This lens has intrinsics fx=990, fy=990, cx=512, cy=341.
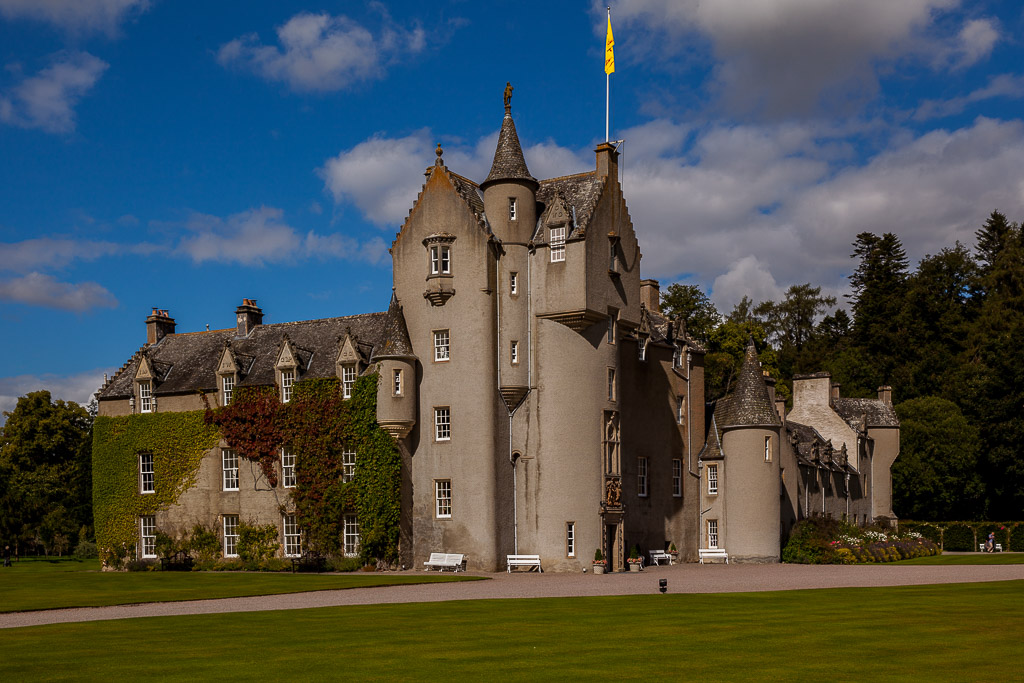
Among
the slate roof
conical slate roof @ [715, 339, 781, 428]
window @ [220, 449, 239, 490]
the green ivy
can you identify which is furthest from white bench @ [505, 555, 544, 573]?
the green ivy

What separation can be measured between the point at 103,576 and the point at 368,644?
88.9ft

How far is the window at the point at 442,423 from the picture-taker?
41750 mm

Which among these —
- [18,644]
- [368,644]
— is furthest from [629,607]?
[18,644]

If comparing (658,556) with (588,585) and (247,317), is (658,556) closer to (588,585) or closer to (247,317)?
(588,585)

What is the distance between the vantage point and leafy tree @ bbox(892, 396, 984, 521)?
2662 inches

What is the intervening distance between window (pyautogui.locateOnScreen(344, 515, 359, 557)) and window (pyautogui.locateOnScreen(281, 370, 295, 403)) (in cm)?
641

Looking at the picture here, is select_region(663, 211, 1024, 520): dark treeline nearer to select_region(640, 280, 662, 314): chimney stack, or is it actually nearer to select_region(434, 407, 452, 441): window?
select_region(640, 280, 662, 314): chimney stack

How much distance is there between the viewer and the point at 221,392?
156ft

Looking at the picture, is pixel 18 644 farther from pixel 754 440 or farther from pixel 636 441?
pixel 754 440

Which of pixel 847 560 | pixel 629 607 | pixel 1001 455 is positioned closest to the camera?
pixel 629 607

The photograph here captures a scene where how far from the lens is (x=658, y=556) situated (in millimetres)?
45969

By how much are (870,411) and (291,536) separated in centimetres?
4109

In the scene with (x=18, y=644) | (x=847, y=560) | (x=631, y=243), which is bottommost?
(x=847, y=560)

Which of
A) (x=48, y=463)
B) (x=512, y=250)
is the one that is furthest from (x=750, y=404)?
(x=48, y=463)
